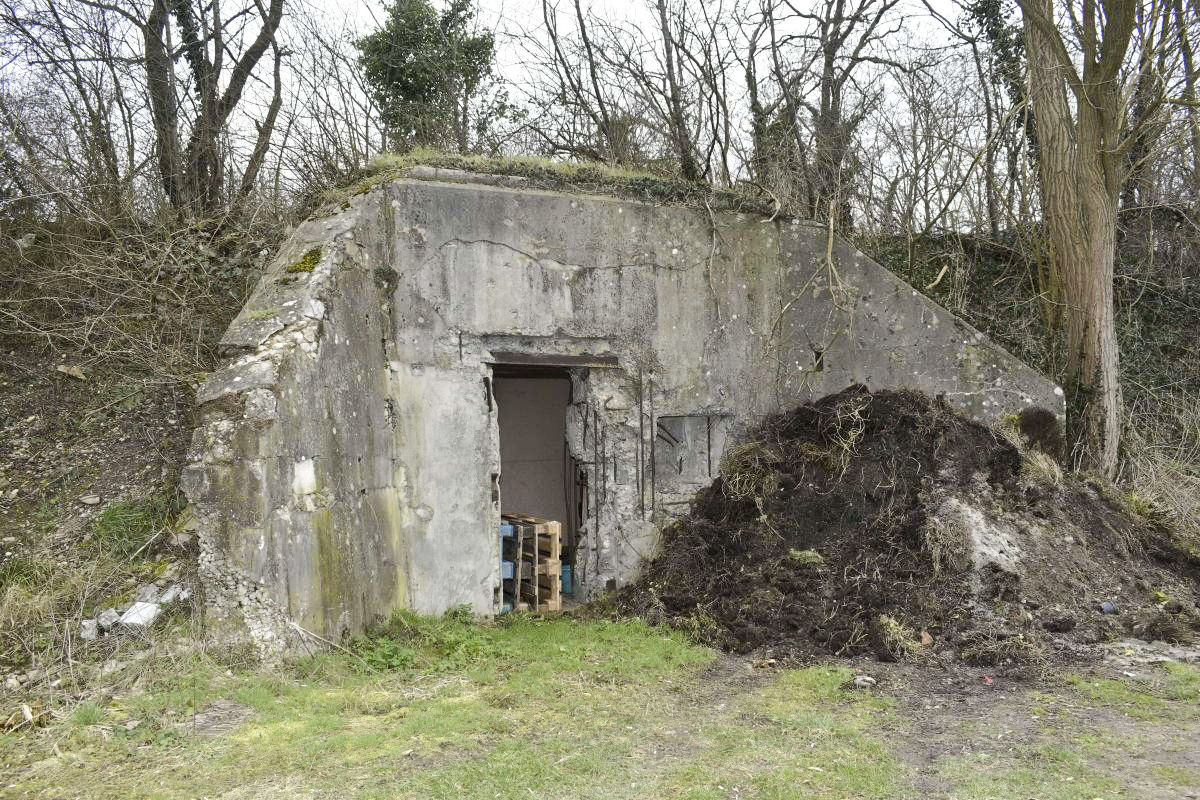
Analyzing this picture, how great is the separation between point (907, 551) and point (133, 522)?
5.83 metres

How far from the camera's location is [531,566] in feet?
25.2

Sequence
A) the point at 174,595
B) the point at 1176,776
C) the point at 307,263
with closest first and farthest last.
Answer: the point at 1176,776
the point at 174,595
the point at 307,263

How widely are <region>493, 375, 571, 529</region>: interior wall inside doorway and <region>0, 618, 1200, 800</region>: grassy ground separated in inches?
188

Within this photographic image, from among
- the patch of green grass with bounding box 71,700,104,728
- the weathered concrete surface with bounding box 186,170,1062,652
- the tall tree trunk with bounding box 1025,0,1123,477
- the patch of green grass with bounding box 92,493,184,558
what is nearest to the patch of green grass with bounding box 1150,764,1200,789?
the weathered concrete surface with bounding box 186,170,1062,652

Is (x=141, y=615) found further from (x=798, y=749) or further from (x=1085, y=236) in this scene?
(x=1085, y=236)

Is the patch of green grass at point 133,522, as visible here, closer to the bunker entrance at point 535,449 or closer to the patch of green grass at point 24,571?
the patch of green grass at point 24,571

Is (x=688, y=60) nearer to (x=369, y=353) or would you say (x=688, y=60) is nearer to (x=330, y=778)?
(x=369, y=353)

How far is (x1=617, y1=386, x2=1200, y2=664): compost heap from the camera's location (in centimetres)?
592

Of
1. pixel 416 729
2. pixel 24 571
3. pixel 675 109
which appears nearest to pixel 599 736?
pixel 416 729

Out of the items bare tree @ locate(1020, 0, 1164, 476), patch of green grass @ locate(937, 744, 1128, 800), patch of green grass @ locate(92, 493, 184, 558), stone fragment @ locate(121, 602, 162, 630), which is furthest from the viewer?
bare tree @ locate(1020, 0, 1164, 476)

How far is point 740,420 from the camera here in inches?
306

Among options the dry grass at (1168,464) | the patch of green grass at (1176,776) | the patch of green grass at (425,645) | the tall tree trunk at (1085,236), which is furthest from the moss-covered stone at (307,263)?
the tall tree trunk at (1085,236)

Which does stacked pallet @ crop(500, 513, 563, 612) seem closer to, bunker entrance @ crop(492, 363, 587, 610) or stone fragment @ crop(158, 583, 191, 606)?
bunker entrance @ crop(492, 363, 587, 610)

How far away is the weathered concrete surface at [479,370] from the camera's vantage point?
206 inches
